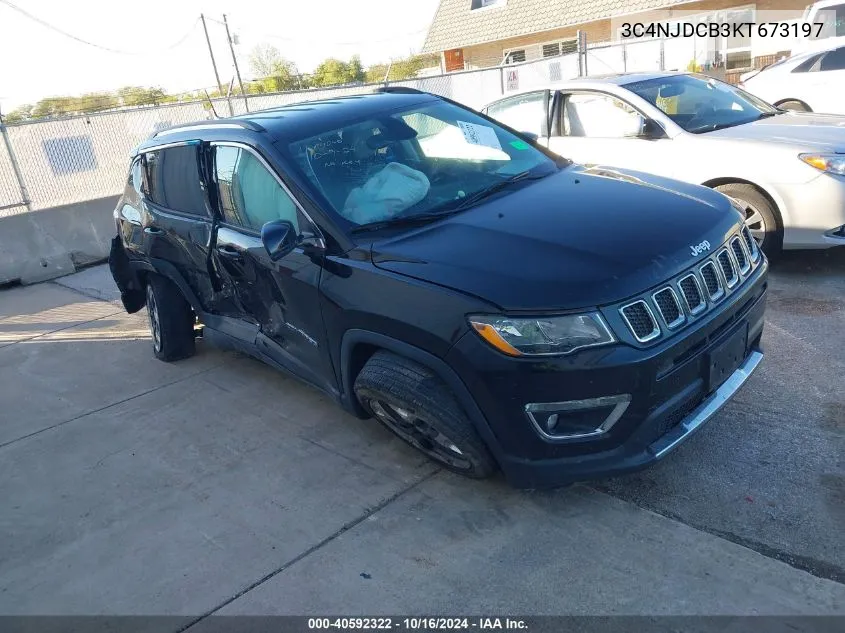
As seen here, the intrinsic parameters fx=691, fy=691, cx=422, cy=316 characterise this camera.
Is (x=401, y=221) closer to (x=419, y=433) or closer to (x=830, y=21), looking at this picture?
(x=419, y=433)

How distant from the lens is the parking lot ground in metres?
2.62

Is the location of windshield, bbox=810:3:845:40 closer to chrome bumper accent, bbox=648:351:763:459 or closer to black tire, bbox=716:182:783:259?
black tire, bbox=716:182:783:259

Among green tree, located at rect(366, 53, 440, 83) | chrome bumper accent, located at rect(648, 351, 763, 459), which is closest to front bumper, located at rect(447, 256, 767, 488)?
chrome bumper accent, located at rect(648, 351, 763, 459)

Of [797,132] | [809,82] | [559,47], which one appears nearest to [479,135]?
[797,132]

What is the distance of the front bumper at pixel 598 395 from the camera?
2.60 meters

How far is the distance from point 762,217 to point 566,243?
3306 mm

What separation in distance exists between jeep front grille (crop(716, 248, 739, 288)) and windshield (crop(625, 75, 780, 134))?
3.18 metres

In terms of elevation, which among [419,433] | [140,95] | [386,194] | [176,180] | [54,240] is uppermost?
[140,95]

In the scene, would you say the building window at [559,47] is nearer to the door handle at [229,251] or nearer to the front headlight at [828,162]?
the front headlight at [828,162]

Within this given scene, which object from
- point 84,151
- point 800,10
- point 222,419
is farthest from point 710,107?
point 800,10

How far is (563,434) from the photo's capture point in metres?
2.73

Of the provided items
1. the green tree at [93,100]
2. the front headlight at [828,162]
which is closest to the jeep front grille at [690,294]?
the front headlight at [828,162]

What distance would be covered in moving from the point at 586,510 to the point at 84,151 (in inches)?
376
